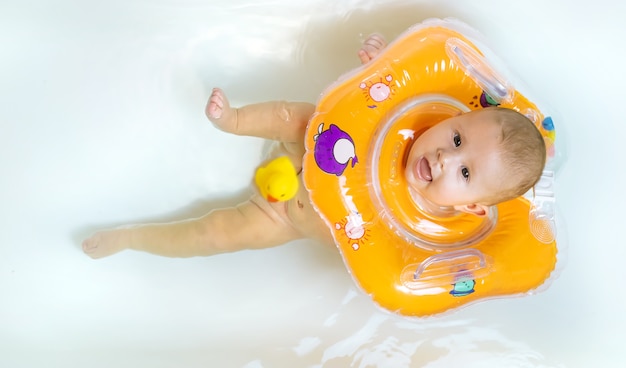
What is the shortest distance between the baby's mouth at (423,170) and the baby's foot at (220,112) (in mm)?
395

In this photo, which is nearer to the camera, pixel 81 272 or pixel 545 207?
pixel 545 207

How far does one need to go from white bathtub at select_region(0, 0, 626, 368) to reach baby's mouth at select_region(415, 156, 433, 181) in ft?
1.37

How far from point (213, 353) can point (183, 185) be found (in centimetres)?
41

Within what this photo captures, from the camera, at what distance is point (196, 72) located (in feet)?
4.72

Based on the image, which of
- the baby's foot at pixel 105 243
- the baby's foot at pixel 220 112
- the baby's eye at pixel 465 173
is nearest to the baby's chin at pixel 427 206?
the baby's eye at pixel 465 173

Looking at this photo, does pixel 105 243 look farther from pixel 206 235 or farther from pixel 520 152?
pixel 520 152

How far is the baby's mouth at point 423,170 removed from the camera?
1025 millimetres

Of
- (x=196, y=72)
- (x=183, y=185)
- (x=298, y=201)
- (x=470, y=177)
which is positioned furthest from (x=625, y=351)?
(x=196, y=72)

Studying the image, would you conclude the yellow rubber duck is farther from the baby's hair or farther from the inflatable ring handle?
the baby's hair

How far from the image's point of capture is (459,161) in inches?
38.5

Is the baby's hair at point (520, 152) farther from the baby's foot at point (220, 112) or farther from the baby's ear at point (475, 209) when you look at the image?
the baby's foot at point (220, 112)

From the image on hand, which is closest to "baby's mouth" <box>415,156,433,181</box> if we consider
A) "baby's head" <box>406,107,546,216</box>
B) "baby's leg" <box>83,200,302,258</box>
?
"baby's head" <box>406,107,546,216</box>

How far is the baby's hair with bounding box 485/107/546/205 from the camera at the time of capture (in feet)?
2.99

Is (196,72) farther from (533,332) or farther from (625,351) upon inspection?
(625,351)
